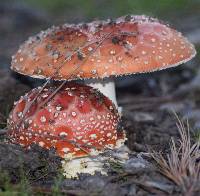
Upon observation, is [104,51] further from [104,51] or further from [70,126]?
[70,126]

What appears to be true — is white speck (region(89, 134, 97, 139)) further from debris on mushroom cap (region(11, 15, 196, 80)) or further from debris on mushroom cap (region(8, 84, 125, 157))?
debris on mushroom cap (region(11, 15, 196, 80))

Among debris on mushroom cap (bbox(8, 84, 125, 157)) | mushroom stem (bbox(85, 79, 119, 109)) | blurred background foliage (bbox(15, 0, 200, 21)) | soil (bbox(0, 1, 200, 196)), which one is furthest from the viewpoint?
blurred background foliage (bbox(15, 0, 200, 21))

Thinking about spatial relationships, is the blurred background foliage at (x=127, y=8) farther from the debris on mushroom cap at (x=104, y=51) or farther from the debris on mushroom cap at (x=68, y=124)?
the debris on mushroom cap at (x=68, y=124)

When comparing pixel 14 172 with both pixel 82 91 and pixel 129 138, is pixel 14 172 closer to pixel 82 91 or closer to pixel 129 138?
Result: pixel 82 91

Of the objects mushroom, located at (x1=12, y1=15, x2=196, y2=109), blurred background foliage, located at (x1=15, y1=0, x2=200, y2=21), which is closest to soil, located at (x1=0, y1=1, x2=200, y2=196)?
mushroom, located at (x1=12, y1=15, x2=196, y2=109)

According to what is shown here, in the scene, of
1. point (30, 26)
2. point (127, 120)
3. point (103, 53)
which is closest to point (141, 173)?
point (103, 53)

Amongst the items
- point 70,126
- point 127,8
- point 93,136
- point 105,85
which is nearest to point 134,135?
point 105,85
